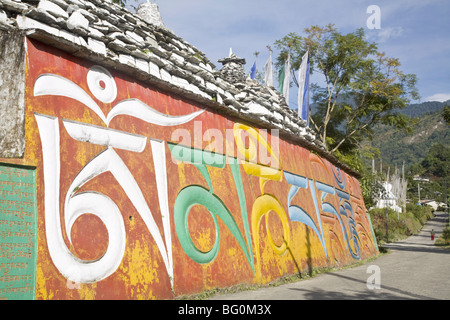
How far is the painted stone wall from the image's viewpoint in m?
4.32

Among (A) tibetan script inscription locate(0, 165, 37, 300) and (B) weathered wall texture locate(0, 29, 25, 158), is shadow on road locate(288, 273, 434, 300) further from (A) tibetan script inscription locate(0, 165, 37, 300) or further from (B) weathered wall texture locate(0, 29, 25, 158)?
(B) weathered wall texture locate(0, 29, 25, 158)

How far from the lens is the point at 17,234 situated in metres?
3.86

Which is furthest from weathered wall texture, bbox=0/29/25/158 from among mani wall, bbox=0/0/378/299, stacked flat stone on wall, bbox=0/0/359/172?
stacked flat stone on wall, bbox=0/0/359/172

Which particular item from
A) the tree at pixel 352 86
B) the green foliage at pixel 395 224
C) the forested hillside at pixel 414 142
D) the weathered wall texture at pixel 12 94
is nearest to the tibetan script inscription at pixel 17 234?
the weathered wall texture at pixel 12 94

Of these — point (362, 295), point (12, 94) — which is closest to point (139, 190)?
point (12, 94)

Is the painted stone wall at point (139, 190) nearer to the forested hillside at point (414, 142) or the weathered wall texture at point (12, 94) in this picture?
the weathered wall texture at point (12, 94)

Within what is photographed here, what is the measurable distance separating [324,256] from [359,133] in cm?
1651

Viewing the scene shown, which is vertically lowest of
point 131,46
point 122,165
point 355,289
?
point 355,289

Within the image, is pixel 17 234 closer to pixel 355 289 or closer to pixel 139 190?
pixel 139 190

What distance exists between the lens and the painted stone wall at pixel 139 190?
4.32 metres

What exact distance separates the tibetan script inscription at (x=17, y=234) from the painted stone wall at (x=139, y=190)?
0.09m

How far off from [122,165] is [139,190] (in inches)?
14.9

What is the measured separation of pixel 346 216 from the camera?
13.8 metres
